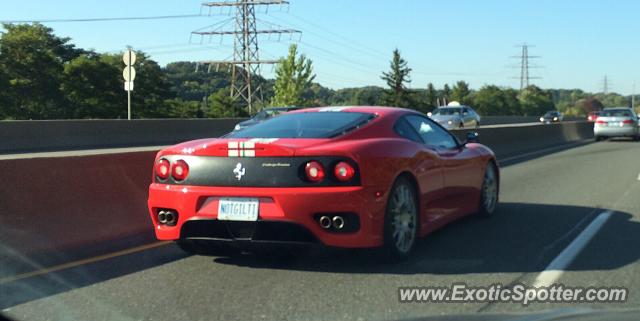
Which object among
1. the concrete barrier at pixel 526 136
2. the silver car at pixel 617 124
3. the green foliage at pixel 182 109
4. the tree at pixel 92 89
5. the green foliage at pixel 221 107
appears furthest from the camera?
the green foliage at pixel 221 107

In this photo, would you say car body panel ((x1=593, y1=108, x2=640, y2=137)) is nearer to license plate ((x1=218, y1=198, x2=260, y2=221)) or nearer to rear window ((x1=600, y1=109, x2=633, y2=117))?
rear window ((x1=600, y1=109, x2=633, y2=117))

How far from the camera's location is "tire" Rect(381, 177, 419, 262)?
5613 mm

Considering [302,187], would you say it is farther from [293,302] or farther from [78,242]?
[78,242]

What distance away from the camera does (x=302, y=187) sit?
5340mm

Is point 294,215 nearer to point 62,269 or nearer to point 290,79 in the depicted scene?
point 62,269

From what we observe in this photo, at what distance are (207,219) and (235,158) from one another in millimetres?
503

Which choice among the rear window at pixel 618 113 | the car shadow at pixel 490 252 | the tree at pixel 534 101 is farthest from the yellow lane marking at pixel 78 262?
the tree at pixel 534 101

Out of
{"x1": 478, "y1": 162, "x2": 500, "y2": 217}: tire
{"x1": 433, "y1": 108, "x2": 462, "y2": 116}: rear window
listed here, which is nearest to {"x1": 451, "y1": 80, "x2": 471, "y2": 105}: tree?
{"x1": 433, "y1": 108, "x2": 462, "y2": 116}: rear window

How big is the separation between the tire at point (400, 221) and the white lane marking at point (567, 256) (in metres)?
1.06

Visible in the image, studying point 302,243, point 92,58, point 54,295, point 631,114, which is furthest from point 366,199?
point 92,58

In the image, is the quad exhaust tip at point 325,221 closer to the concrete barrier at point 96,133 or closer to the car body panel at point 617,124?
the concrete barrier at point 96,133

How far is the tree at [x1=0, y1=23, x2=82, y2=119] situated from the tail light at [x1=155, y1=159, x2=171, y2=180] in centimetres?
5495

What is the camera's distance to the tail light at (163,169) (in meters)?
5.82

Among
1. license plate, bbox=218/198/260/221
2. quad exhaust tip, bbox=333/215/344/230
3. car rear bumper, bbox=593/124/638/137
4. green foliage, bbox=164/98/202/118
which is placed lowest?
quad exhaust tip, bbox=333/215/344/230
